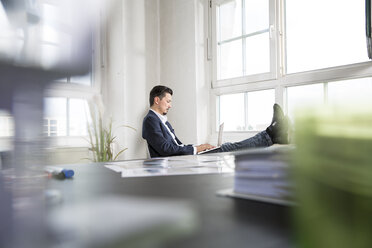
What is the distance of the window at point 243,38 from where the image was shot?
2865 millimetres

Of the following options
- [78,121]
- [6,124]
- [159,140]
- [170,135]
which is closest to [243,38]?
[170,135]

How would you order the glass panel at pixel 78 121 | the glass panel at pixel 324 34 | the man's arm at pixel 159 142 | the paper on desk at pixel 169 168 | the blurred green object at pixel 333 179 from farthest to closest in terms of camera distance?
the man's arm at pixel 159 142 → the glass panel at pixel 324 34 → the paper on desk at pixel 169 168 → the glass panel at pixel 78 121 → the blurred green object at pixel 333 179

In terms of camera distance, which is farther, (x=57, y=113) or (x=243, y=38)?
(x=243, y=38)

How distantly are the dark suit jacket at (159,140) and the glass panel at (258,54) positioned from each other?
1.06m

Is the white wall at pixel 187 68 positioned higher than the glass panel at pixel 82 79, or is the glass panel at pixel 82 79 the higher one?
the white wall at pixel 187 68

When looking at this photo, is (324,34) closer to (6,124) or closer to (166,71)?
(166,71)

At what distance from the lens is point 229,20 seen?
3168mm

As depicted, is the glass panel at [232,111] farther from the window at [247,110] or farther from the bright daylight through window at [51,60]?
the bright daylight through window at [51,60]

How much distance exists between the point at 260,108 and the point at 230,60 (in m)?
0.64

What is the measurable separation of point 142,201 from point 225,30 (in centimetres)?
305

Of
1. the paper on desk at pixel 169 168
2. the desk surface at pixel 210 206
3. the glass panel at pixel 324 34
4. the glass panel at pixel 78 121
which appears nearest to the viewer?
→ the desk surface at pixel 210 206

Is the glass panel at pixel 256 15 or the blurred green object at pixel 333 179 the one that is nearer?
the blurred green object at pixel 333 179

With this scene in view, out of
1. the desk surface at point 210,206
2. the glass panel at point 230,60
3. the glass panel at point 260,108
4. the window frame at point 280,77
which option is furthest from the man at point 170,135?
the desk surface at point 210,206

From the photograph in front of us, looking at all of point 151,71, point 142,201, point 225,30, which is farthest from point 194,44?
point 142,201
